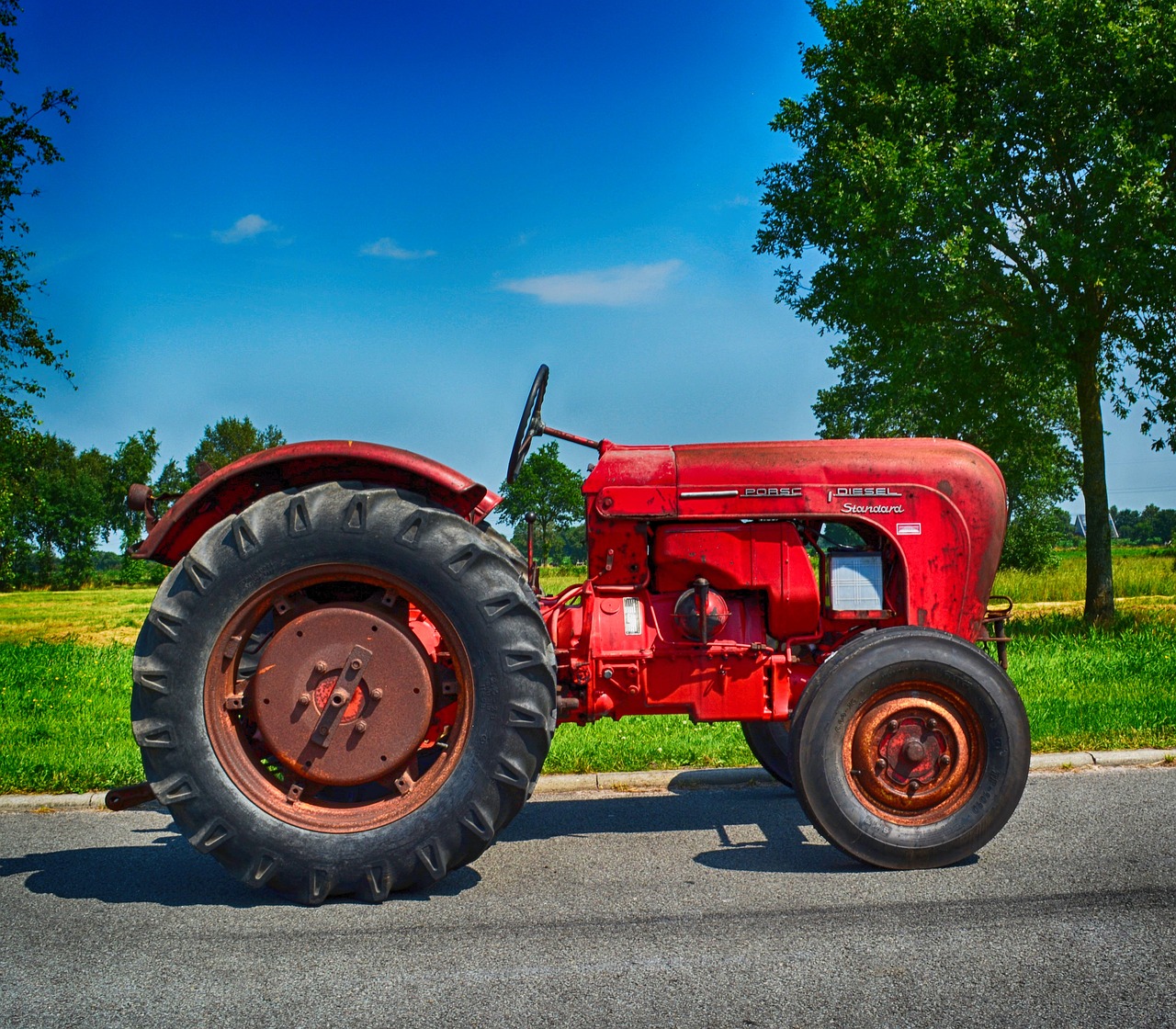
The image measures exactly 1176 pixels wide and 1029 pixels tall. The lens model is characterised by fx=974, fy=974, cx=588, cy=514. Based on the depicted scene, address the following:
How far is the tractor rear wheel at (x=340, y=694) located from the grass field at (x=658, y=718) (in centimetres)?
159

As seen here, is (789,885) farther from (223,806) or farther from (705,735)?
(705,735)

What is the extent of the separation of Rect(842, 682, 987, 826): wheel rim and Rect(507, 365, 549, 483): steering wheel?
1814 mm

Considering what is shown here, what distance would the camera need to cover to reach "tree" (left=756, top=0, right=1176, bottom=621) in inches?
444

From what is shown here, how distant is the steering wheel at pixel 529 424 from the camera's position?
4379mm

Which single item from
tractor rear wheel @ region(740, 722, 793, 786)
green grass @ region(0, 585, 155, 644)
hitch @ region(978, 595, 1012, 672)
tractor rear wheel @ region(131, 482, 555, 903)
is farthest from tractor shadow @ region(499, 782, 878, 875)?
green grass @ region(0, 585, 155, 644)

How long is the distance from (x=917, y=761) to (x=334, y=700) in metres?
2.29

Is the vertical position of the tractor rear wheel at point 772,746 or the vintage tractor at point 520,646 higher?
the vintage tractor at point 520,646

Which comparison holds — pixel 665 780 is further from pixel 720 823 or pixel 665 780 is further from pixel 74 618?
pixel 74 618

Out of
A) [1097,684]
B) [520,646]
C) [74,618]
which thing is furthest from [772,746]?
[74,618]

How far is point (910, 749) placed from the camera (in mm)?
3855

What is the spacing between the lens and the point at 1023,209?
12.6m

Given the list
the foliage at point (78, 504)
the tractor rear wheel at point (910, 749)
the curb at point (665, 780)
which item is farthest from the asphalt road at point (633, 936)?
the foliage at point (78, 504)

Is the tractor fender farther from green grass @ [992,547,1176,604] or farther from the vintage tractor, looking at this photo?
green grass @ [992,547,1176,604]

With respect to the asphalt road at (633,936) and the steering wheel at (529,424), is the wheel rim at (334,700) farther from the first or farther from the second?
the steering wheel at (529,424)
